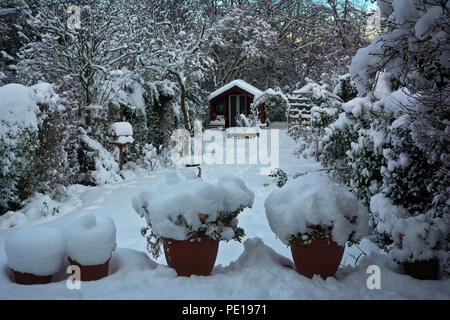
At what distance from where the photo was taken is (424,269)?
2.91 m

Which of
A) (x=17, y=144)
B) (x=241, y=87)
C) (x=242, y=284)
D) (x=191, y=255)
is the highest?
(x=241, y=87)

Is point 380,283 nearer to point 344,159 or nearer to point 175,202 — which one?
point 175,202

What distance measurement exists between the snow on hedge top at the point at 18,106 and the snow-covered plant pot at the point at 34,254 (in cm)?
310

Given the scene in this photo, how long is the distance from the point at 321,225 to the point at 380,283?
25.5 inches

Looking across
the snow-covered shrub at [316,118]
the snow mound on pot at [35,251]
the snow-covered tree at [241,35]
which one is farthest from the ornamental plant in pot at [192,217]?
the snow-covered tree at [241,35]

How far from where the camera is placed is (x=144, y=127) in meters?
10.1

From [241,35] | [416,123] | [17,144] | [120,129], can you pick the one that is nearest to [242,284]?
[416,123]

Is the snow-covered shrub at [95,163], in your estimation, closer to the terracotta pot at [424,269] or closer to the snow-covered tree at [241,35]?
the terracotta pot at [424,269]

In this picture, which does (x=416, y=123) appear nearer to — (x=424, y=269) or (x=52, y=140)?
(x=424, y=269)

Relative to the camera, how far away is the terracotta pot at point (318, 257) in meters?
2.85

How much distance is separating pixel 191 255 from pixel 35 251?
45.4 inches

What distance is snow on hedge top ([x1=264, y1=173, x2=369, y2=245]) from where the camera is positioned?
2.78m

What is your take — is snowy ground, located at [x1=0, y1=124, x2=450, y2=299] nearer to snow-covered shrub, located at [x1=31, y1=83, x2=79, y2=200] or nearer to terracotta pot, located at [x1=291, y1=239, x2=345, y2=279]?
terracotta pot, located at [x1=291, y1=239, x2=345, y2=279]
